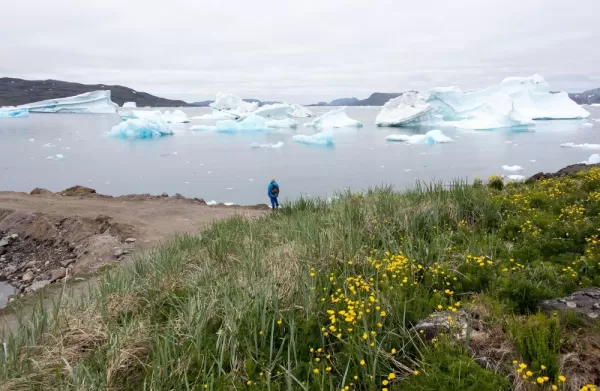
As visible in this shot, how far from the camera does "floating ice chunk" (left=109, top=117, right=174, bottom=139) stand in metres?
39.2

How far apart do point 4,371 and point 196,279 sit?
204 centimetres

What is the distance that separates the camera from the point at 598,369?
2539 mm

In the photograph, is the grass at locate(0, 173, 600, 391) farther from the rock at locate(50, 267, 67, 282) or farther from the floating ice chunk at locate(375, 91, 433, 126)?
the floating ice chunk at locate(375, 91, 433, 126)

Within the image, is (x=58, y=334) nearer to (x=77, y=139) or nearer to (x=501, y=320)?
(x=501, y=320)

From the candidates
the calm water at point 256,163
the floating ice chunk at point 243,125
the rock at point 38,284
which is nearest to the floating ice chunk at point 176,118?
the floating ice chunk at point 243,125

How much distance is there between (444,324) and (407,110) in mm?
46163

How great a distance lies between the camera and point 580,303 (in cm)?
318

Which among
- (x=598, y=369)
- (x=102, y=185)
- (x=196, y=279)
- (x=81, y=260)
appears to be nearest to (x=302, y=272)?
(x=196, y=279)

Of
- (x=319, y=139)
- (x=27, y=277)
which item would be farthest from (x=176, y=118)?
(x=27, y=277)

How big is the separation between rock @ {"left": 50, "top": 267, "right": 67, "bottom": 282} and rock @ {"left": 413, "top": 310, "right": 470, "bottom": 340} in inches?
315

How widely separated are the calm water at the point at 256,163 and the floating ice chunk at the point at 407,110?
8303 mm

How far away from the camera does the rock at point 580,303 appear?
10.0 ft

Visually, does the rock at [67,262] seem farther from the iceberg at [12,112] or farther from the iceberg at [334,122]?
the iceberg at [12,112]

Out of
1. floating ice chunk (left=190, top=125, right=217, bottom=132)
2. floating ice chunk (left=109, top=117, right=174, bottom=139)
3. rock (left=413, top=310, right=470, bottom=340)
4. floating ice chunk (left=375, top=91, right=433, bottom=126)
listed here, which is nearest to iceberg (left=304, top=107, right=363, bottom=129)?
floating ice chunk (left=375, top=91, right=433, bottom=126)
